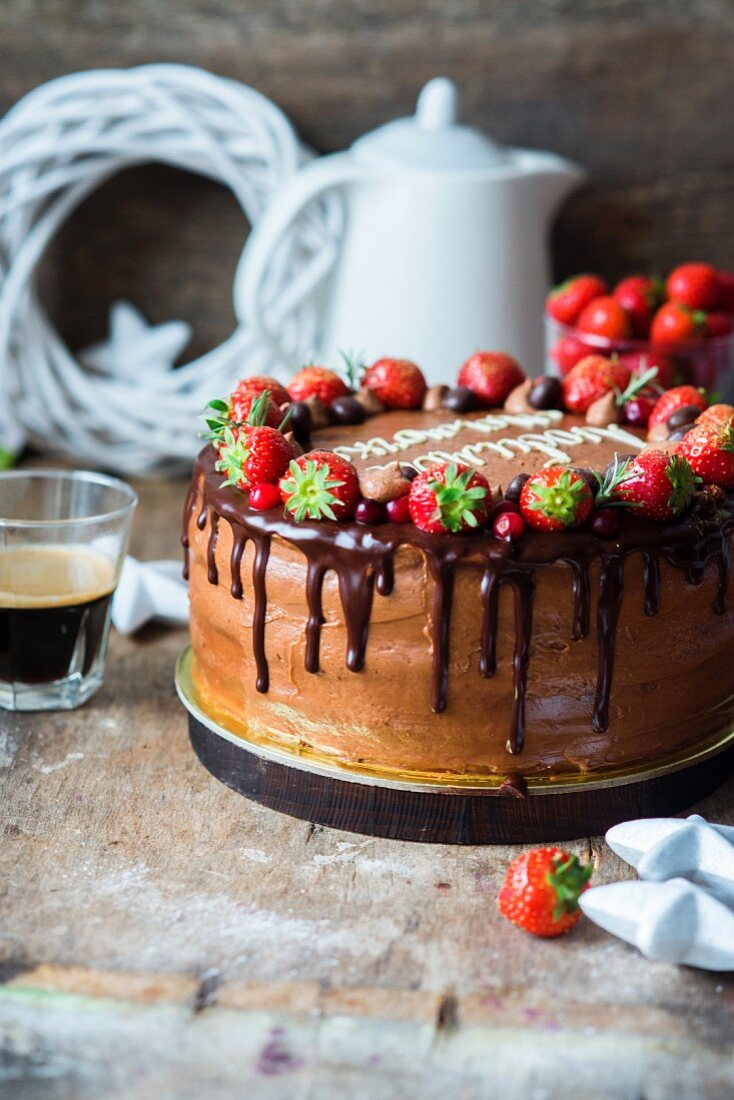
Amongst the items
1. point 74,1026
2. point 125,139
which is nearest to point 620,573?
point 74,1026

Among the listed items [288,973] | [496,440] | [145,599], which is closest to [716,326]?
[496,440]

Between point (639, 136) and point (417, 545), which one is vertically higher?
point (639, 136)

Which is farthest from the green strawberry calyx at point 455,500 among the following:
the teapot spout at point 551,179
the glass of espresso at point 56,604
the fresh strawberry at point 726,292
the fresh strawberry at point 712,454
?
the teapot spout at point 551,179

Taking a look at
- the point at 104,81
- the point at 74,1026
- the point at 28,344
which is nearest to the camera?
the point at 74,1026

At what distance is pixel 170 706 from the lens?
2.02 meters

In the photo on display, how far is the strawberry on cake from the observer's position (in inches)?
60.2

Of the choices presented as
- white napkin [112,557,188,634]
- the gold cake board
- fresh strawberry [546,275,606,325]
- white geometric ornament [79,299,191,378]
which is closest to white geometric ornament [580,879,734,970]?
the gold cake board

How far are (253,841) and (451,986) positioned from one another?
14.2 inches

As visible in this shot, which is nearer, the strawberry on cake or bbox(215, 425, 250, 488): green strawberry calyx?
the strawberry on cake

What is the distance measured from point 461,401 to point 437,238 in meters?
0.87

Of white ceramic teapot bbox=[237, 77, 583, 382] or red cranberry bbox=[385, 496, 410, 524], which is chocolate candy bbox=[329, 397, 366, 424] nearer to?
red cranberry bbox=[385, 496, 410, 524]

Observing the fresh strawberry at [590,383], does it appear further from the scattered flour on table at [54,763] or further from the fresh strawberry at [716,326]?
the scattered flour on table at [54,763]

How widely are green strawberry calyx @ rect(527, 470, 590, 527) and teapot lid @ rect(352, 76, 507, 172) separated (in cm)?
143

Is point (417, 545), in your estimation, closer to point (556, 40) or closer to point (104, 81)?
point (104, 81)
